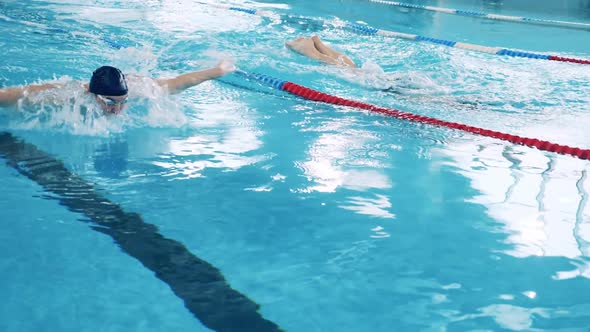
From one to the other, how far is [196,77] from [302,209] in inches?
57.3

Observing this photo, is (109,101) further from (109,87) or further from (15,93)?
(15,93)

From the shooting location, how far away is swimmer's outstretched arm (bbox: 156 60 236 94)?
3.76m

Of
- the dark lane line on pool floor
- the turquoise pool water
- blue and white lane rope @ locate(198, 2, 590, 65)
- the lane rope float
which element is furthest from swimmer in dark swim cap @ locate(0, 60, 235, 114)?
blue and white lane rope @ locate(198, 2, 590, 65)

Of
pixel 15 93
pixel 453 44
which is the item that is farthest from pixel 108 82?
pixel 453 44

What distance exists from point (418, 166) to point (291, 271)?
54.6 inches

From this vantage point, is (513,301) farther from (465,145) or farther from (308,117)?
(308,117)

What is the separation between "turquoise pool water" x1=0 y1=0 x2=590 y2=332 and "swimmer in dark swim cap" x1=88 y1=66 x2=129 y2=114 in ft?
0.75

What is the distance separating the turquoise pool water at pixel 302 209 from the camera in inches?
79.4

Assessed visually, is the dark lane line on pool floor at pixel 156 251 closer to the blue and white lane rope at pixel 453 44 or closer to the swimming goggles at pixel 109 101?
the swimming goggles at pixel 109 101

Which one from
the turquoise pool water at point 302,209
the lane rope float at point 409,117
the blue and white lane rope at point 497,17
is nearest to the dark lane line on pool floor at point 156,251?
the turquoise pool water at point 302,209

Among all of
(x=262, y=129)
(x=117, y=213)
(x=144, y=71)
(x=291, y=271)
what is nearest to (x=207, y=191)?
(x=117, y=213)

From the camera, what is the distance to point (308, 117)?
4250 mm

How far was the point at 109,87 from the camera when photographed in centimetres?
337

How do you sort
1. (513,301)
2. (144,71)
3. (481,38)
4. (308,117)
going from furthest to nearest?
(481,38) → (144,71) → (308,117) → (513,301)
